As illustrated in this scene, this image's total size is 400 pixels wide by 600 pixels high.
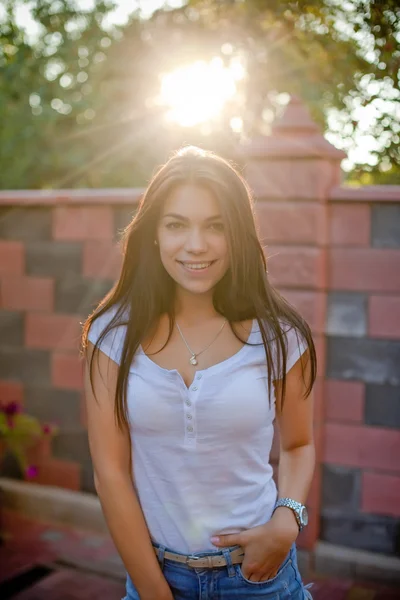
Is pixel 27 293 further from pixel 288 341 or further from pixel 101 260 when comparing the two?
pixel 288 341

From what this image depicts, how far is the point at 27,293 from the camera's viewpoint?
4066 millimetres

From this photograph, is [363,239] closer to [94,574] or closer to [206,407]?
[206,407]

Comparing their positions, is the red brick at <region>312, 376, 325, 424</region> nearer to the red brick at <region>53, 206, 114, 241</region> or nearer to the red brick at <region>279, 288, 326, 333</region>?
the red brick at <region>279, 288, 326, 333</region>

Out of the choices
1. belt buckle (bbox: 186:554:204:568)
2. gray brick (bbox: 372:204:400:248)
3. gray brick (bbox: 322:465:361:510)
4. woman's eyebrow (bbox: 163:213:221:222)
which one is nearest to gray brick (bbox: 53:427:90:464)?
gray brick (bbox: 322:465:361:510)

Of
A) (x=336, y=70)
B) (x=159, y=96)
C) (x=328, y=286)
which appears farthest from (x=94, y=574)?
(x=159, y=96)

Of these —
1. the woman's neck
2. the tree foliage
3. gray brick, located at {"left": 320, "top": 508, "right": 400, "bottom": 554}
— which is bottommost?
gray brick, located at {"left": 320, "top": 508, "right": 400, "bottom": 554}

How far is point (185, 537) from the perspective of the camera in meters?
1.62

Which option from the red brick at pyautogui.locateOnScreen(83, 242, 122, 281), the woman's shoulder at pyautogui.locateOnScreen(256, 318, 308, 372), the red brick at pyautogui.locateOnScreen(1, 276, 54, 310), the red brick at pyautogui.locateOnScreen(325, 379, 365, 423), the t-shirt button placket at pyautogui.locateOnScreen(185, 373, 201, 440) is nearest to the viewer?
the t-shirt button placket at pyautogui.locateOnScreen(185, 373, 201, 440)

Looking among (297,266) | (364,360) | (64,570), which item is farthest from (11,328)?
(364,360)

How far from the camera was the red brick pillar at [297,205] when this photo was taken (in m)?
3.21

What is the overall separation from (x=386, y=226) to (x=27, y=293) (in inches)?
86.2

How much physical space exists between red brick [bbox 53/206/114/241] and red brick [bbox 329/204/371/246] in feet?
4.22

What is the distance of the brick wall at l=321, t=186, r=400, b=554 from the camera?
319 cm

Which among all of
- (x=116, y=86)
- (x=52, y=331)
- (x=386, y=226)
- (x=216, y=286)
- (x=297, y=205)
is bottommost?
(x=52, y=331)
